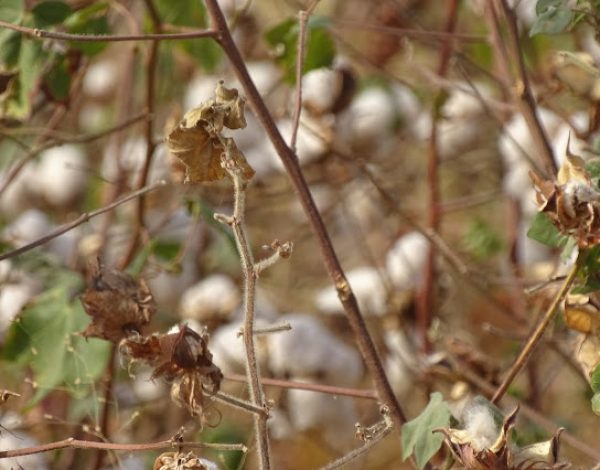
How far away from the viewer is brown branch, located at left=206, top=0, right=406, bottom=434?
2.74ft

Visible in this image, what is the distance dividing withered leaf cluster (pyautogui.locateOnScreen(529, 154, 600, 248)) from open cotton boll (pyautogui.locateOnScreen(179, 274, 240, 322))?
0.84 metres

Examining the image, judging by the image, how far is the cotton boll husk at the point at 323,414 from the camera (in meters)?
1.44

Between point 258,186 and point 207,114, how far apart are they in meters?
0.92

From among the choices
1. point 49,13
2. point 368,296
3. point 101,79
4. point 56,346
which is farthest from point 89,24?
point 101,79

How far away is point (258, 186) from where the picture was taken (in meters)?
1.71

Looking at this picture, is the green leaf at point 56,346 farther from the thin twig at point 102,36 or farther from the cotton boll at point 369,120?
the cotton boll at point 369,120

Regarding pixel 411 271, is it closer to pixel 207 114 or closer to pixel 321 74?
pixel 321 74

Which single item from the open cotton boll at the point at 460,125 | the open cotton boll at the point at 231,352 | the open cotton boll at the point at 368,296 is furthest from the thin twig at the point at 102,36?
the open cotton boll at the point at 460,125

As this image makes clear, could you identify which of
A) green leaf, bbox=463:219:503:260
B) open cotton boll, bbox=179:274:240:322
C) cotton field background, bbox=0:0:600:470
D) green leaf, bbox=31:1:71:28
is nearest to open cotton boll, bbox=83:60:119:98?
cotton field background, bbox=0:0:600:470

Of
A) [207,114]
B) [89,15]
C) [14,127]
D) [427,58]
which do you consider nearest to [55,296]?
[14,127]

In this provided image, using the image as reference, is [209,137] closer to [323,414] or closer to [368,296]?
[323,414]

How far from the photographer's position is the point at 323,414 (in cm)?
146

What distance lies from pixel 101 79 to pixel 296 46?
110 cm

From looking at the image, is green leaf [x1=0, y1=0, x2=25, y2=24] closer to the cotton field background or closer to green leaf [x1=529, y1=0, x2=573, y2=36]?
the cotton field background
